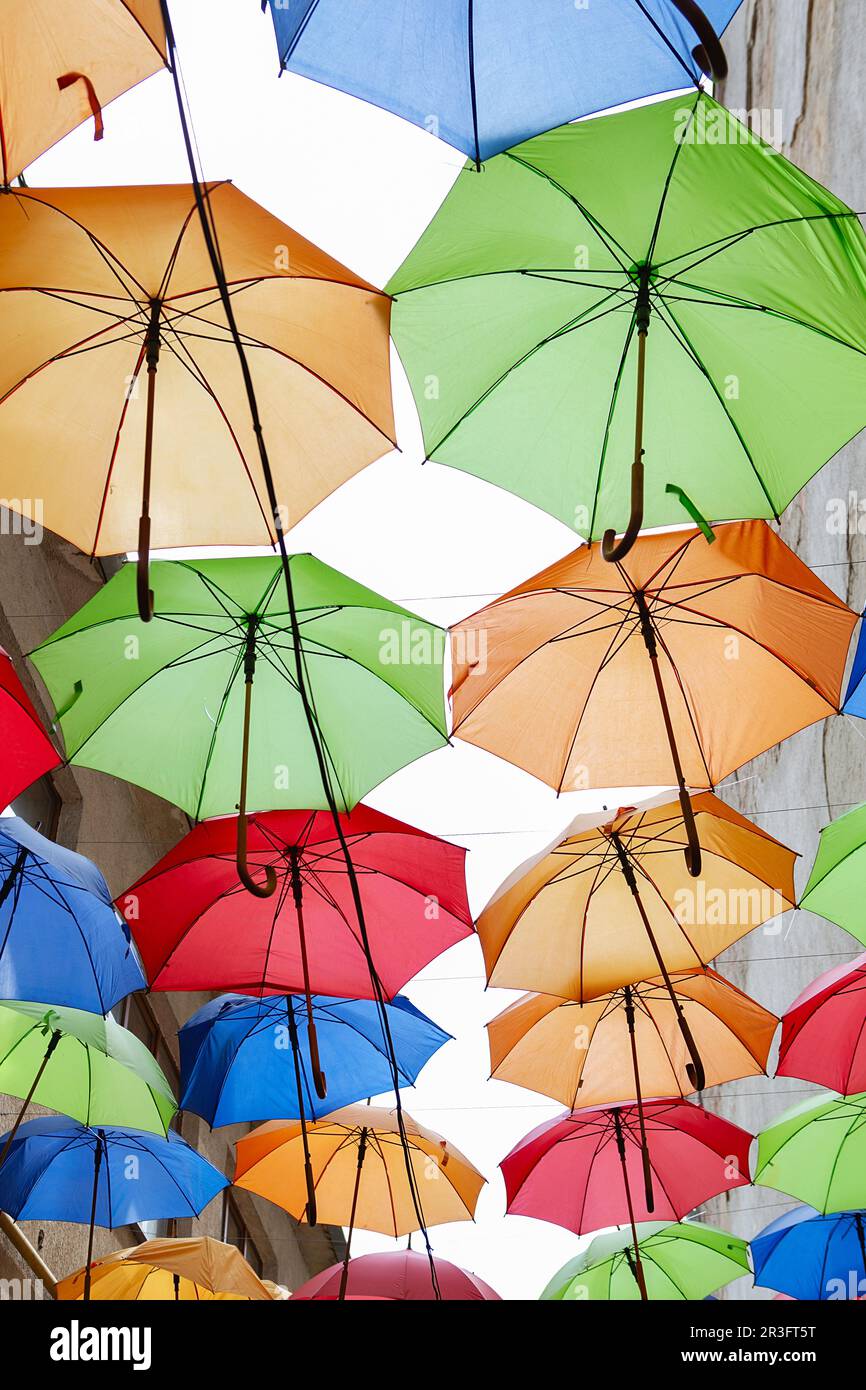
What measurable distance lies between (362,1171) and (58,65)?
634 centimetres

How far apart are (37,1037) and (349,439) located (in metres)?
3.56

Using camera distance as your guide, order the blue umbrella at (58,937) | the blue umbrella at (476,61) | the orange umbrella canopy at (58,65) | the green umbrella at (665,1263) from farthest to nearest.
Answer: the green umbrella at (665,1263) < the blue umbrella at (58,937) < the blue umbrella at (476,61) < the orange umbrella canopy at (58,65)

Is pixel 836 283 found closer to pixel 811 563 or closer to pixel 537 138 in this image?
pixel 537 138

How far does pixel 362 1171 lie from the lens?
7.44m

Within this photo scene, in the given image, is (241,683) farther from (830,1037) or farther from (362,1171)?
(362,1171)

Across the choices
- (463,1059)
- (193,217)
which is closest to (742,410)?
(193,217)

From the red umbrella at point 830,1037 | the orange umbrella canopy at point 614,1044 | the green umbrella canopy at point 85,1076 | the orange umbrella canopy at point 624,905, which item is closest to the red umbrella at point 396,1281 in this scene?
the orange umbrella canopy at point 614,1044

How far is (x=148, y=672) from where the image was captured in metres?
5.33

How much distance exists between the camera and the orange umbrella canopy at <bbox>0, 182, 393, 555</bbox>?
12.2ft

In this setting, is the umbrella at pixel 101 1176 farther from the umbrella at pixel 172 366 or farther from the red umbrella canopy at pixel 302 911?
the umbrella at pixel 172 366

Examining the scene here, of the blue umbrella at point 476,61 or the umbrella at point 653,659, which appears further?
the umbrella at point 653,659

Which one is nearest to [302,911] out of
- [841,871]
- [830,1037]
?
[841,871]

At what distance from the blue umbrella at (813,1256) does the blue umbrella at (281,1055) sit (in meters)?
2.49

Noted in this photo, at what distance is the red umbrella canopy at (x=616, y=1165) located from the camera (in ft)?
22.7
